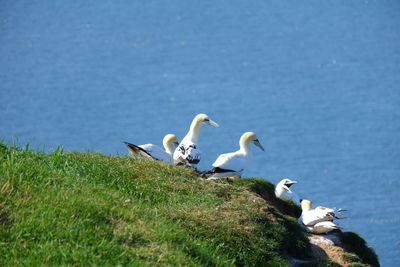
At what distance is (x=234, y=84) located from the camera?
8694cm

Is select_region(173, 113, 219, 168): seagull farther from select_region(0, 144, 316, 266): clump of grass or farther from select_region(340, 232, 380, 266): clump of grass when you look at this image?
select_region(0, 144, 316, 266): clump of grass

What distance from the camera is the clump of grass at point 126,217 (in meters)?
7.89

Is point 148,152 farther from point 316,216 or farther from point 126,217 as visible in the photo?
point 126,217

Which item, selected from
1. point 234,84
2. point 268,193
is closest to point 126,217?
point 268,193

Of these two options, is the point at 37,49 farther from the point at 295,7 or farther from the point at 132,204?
the point at 132,204

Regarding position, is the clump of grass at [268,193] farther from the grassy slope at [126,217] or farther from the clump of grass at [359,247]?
the grassy slope at [126,217]

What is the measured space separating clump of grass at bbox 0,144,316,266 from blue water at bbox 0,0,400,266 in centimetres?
2830

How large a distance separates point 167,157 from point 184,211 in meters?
5.85

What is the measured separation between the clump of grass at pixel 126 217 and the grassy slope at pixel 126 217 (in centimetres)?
1

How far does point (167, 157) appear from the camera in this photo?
15227mm

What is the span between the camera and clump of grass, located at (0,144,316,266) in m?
7.89

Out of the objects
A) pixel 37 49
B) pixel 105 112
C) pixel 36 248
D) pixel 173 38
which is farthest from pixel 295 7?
pixel 36 248

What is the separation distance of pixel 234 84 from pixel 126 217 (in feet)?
258

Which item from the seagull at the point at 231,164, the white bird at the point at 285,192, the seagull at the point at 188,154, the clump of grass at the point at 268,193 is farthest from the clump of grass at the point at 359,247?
the white bird at the point at 285,192
